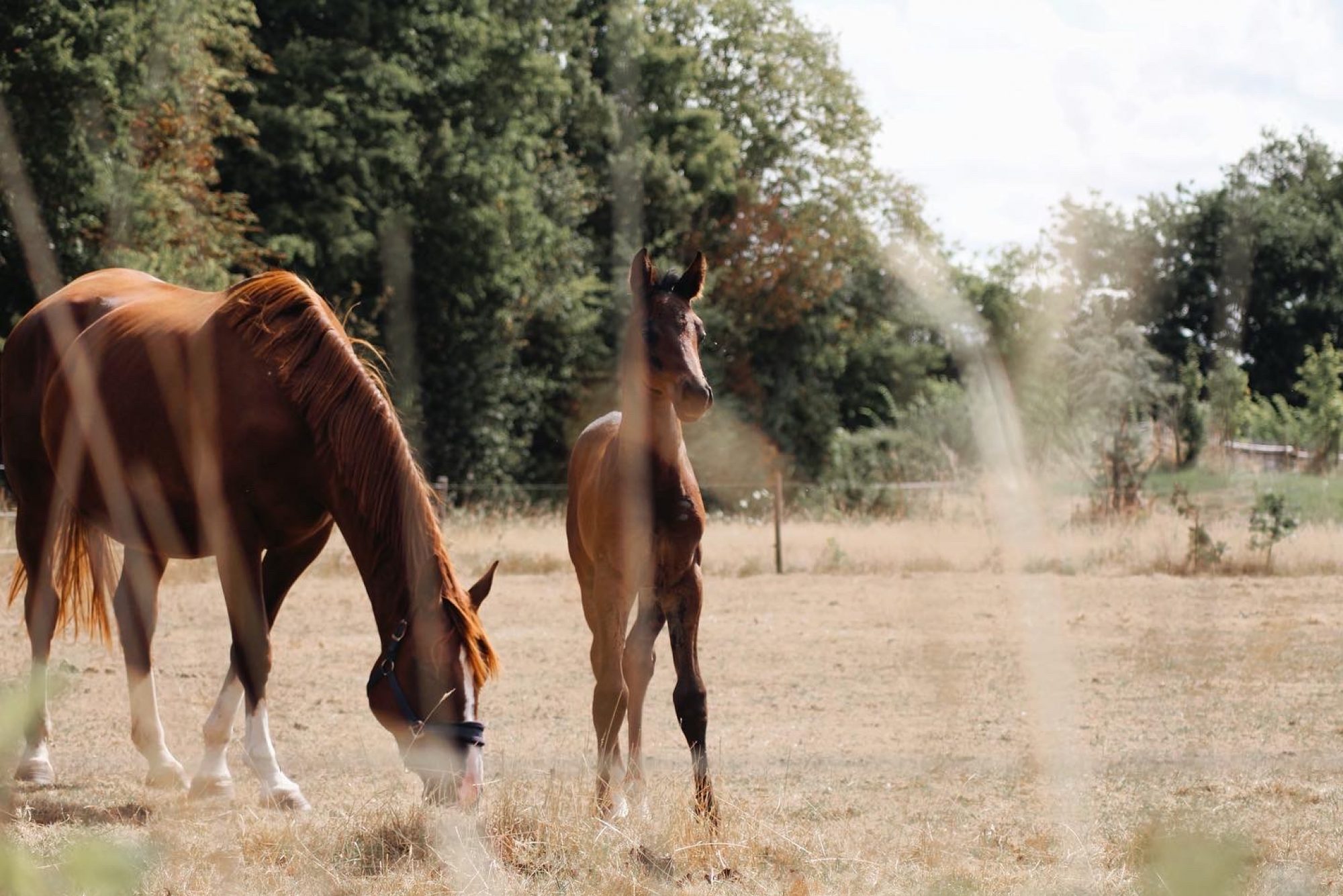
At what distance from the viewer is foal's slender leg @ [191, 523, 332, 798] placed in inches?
200

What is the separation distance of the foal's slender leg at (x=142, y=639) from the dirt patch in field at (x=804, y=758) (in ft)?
0.67

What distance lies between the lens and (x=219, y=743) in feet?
17.1

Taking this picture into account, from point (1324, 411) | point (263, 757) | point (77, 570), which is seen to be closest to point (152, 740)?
point (263, 757)

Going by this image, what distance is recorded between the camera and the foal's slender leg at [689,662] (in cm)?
451

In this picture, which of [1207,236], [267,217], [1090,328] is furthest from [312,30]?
[1207,236]

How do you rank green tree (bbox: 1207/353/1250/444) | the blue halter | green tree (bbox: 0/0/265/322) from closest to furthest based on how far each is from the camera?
the blue halter
green tree (bbox: 0/0/265/322)
green tree (bbox: 1207/353/1250/444)

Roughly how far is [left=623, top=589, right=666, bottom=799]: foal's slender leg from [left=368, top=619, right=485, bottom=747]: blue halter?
1.97 ft

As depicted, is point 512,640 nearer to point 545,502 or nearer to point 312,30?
point 545,502

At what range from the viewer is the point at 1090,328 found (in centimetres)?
4394

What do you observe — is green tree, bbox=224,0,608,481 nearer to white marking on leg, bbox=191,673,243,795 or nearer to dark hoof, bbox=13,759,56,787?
dark hoof, bbox=13,759,56,787

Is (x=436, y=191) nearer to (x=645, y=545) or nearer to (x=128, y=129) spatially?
(x=128, y=129)

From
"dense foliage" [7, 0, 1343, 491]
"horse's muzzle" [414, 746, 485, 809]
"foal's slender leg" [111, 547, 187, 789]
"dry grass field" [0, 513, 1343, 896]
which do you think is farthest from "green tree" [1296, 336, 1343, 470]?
"horse's muzzle" [414, 746, 485, 809]

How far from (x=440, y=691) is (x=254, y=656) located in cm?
116

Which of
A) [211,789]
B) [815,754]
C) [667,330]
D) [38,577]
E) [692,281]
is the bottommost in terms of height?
[815,754]
